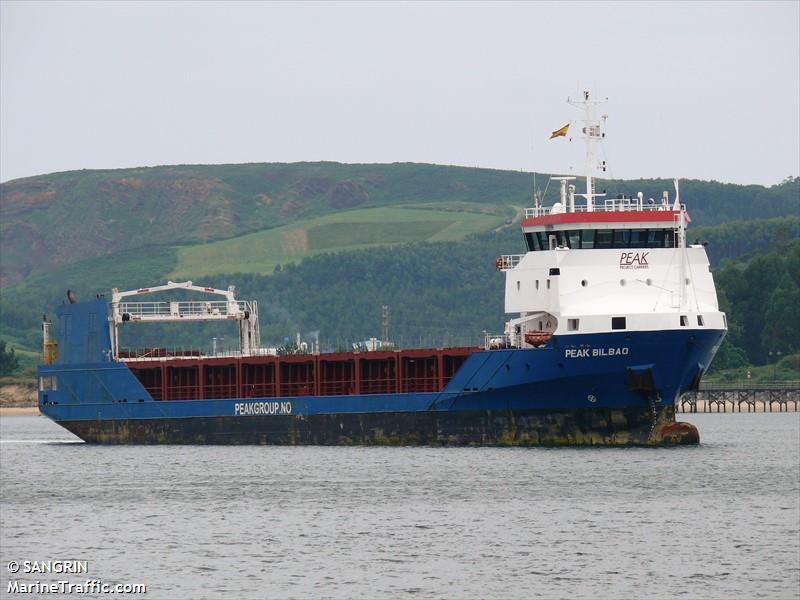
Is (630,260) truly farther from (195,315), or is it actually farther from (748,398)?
(748,398)

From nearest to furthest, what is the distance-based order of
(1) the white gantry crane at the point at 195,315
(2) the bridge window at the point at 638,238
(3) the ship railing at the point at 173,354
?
(2) the bridge window at the point at 638,238, (3) the ship railing at the point at 173,354, (1) the white gantry crane at the point at 195,315

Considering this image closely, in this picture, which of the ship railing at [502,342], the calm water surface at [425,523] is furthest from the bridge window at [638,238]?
the calm water surface at [425,523]

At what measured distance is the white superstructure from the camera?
6038 centimetres

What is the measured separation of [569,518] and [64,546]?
1273 centimetres

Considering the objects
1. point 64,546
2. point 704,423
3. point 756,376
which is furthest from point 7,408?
point 64,546

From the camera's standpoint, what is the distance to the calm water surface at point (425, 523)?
3609 cm

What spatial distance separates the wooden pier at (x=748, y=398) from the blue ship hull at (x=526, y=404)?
48708mm

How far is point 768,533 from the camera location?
4138cm

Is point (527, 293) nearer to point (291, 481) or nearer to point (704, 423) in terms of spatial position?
point (291, 481)

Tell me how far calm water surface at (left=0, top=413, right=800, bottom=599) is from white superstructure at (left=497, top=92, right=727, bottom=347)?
4810 millimetres

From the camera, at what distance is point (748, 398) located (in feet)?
398

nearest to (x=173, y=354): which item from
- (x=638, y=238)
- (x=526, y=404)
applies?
(x=526, y=404)

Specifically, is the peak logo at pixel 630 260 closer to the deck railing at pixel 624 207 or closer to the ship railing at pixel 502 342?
the deck railing at pixel 624 207

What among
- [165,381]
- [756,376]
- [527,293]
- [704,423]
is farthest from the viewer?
[756,376]
